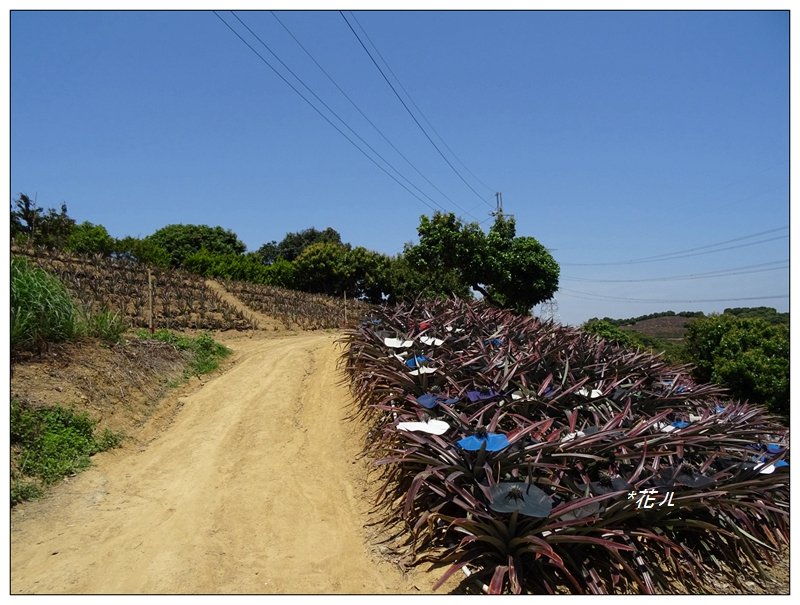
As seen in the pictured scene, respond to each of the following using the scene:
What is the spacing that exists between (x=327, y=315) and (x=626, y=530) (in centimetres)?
1490

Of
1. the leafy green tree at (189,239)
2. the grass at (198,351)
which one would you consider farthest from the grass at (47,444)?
the leafy green tree at (189,239)

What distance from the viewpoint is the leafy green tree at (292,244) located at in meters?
42.8

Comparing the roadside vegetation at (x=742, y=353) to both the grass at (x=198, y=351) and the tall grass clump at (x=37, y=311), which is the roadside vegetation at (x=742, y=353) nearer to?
the grass at (x=198, y=351)

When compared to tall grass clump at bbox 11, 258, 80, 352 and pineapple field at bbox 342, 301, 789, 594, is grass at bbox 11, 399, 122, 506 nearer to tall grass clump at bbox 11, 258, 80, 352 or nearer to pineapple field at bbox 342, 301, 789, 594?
tall grass clump at bbox 11, 258, 80, 352

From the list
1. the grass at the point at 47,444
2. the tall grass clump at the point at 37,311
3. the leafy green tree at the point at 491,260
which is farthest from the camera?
the leafy green tree at the point at 491,260

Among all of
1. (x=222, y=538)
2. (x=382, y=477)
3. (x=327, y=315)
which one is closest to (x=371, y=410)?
(x=382, y=477)

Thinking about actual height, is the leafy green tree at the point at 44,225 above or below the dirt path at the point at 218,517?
above

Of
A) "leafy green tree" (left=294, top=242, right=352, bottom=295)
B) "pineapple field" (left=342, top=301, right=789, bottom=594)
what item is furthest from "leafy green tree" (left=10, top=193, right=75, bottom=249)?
"pineapple field" (left=342, top=301, right=789, bottom=594)

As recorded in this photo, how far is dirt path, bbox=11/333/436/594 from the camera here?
2.84m

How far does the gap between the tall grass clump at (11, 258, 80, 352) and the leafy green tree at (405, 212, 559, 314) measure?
41.1 ft

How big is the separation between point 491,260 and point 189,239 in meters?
26.1

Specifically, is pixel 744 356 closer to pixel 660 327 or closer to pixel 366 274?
pixel 660 327

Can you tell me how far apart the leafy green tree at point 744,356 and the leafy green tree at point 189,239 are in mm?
30379

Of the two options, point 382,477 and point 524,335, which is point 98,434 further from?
point 524,335
